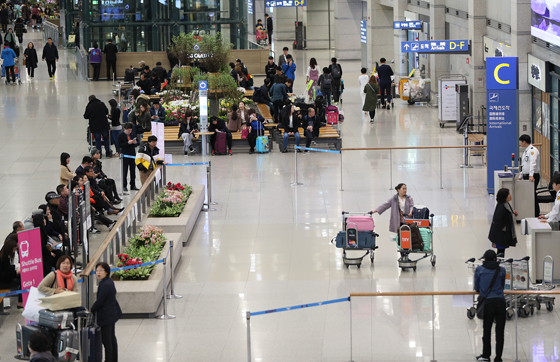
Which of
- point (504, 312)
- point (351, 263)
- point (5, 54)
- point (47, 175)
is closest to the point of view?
point (504, 312)

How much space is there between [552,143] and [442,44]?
6369mm

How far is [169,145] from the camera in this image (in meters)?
22.4

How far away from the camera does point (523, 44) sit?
19844mm

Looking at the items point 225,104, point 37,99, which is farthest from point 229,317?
point 37,99

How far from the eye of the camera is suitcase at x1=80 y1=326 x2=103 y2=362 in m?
9.12

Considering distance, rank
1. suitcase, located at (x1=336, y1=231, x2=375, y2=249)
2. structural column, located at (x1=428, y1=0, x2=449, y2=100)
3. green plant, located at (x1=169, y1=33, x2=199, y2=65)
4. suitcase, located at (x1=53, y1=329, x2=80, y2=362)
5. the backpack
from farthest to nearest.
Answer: green plant, located at (x1=169, y1=33, x2=199, y2=65) < the backpack < structural column, located at (x1=428, y1=0, x2=449, y2=100) < suitcase, located at (x1=336, y1=231, x2=375, y2=249) < suitcase, located at (x1=53, y1=329, x2=80, y2=362)

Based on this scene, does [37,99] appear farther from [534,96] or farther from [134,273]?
[134,273]

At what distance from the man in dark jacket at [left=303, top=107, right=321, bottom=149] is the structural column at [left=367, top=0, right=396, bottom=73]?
15.6 metres

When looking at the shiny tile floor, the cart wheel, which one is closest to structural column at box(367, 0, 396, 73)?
the shiny tile floor

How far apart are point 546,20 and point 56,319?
504 inches

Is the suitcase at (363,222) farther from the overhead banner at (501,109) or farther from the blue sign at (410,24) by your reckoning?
the blue sign at (410,24)

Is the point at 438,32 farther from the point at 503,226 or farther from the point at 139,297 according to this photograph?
the point at 139,297

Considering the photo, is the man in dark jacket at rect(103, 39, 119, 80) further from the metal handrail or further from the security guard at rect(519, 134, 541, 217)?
the security guard at rect(519, 134, 541, 217)

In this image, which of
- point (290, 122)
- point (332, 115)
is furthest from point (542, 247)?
point (332, 115)
